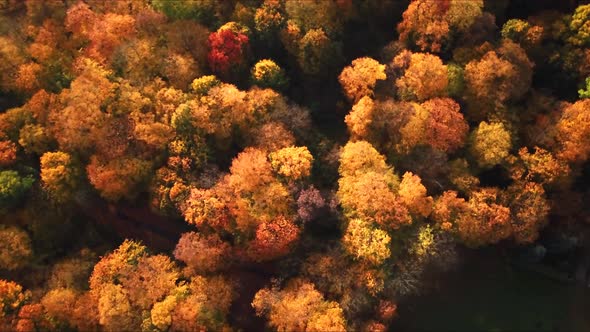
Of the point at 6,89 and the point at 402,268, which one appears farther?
the point at 6,89

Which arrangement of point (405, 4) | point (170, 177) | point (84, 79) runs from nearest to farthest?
1. point (170, 177)
2. point (84, 79)
3. point (405, 4)

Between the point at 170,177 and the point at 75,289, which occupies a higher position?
the point at 170,177

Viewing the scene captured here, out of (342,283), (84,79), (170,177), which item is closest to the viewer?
(342,283)

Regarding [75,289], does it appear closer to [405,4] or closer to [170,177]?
[170,177]

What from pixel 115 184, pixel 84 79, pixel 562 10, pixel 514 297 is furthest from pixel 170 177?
pixel 562 10

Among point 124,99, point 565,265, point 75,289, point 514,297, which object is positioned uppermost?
point 124,99

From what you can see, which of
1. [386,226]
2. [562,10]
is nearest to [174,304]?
[386,226]
